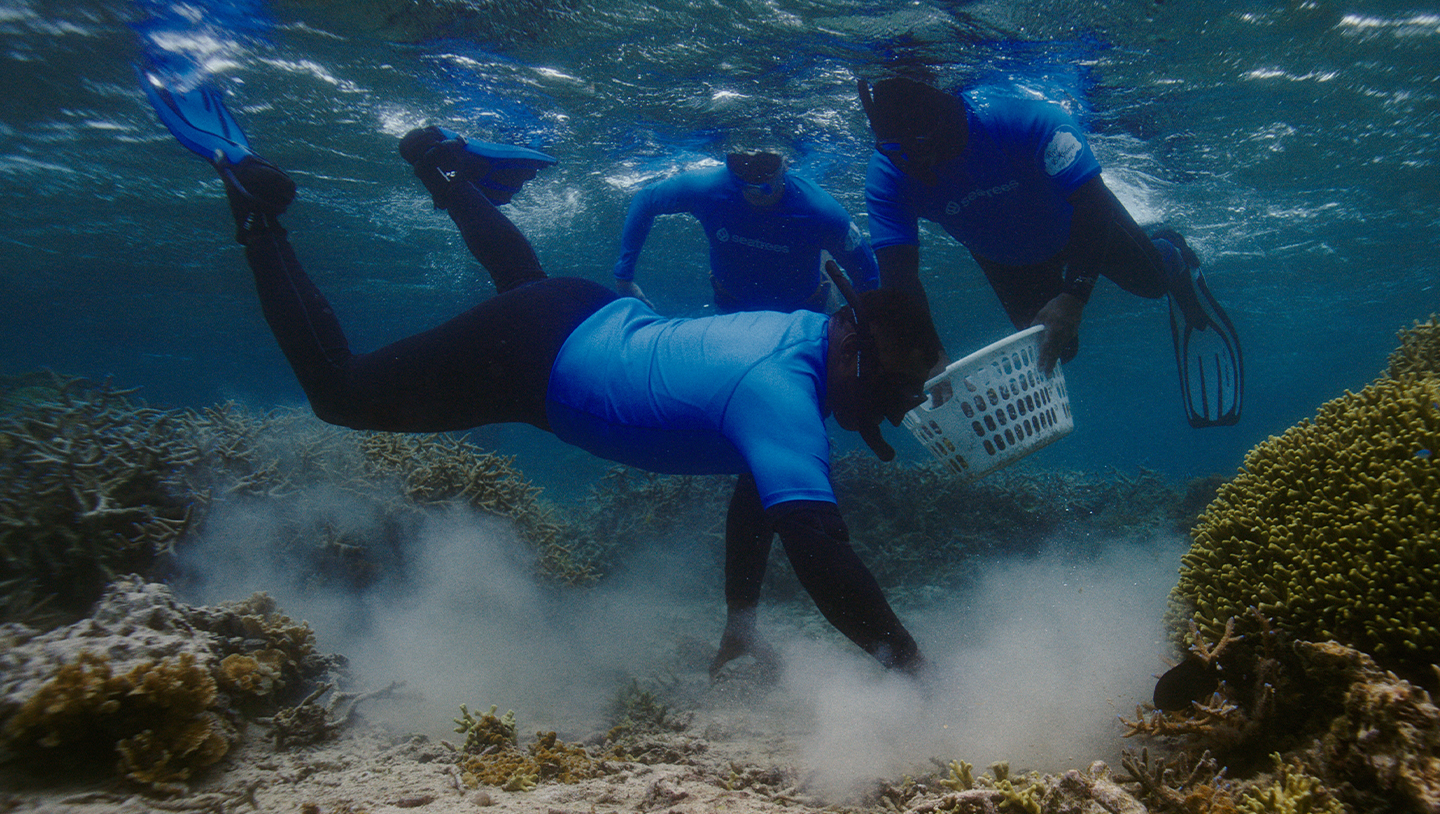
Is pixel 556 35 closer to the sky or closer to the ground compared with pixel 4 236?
closer to the ground

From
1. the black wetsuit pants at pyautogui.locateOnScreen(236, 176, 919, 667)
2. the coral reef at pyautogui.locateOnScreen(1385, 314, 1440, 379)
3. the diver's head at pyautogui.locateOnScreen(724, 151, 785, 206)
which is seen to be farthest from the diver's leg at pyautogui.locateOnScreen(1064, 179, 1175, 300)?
the black wetsuit pants at pyautogui.locateOnScreen(236, 176, 919, 667)

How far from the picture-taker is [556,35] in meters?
8.80

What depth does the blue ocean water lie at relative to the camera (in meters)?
8.30

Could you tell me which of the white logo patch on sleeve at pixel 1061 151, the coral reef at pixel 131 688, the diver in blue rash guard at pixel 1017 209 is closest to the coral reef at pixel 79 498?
the coral reef at pixel 131 688

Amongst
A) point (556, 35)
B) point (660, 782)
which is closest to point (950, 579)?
point (660, 782)

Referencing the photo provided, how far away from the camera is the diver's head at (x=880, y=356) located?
2.66 metres

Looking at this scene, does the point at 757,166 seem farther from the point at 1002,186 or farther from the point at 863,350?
the point at 863,350

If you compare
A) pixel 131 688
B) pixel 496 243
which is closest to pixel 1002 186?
pixel 496 243

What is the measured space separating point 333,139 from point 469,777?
13.8 meters

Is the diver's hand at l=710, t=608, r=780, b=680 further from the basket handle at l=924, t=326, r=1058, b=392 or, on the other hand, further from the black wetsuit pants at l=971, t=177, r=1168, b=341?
the black wetsuit pants at l=971, t=177, r=1168, b=341

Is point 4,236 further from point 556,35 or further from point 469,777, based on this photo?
point 469,777

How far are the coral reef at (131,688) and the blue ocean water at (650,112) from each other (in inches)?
219

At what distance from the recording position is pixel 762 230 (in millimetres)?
7477

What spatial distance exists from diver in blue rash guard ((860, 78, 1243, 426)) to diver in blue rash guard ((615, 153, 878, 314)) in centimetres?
159
